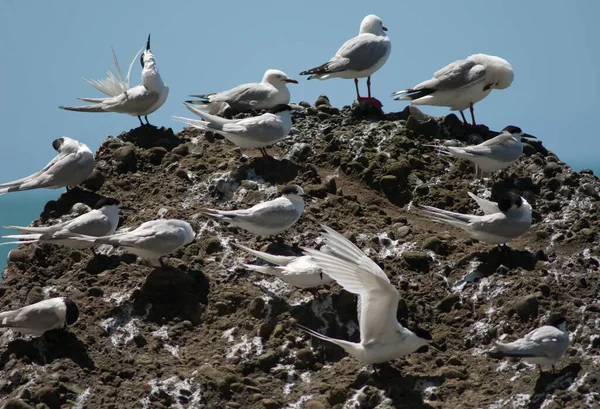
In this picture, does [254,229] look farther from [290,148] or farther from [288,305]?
[290,148]

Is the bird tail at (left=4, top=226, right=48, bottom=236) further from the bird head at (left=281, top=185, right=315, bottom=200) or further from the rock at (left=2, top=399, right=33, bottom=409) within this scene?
the rock at (left=2, top=399, right=33, bottom=409)

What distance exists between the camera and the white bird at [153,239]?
416 inches

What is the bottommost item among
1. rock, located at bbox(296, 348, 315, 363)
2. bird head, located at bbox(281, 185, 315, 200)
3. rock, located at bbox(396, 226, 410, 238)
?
rock, located at bbox(296, 348, 315, 363)

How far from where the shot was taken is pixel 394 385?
911cm

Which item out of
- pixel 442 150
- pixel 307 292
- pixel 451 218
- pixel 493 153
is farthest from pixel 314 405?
pixel 442 150

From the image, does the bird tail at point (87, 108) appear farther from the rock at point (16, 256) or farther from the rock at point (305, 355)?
the rock at point (305, 355)

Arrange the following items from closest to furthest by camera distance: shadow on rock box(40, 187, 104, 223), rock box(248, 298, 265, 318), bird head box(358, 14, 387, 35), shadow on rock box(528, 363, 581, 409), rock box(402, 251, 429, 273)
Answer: shadow on rock box(528, 363, 581, 409) → rock box(248, 298, 265, 318) → rock box(402, 251, 429, 273) → shadow on rock box(40, 187, 104, 223) → bird head box(358, 14, 387, 35)

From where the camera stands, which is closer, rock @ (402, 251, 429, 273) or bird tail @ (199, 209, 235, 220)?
rock @ (402, 251, 429, 273)

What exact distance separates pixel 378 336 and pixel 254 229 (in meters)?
2.46

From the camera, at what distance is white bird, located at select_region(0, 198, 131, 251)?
11188mm

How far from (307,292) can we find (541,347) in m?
2.72

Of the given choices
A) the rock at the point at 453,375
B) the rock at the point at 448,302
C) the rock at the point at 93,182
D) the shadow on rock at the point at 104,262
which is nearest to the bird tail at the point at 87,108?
the rock at the point at 93,182

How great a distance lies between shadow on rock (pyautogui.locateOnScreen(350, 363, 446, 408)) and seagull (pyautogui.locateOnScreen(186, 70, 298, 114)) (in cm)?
604

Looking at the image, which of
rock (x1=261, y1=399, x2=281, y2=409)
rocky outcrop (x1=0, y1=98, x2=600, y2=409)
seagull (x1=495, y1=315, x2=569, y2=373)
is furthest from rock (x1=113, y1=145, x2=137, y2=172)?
seagull (x1=495, y1=315, x2=569, y2=373)
